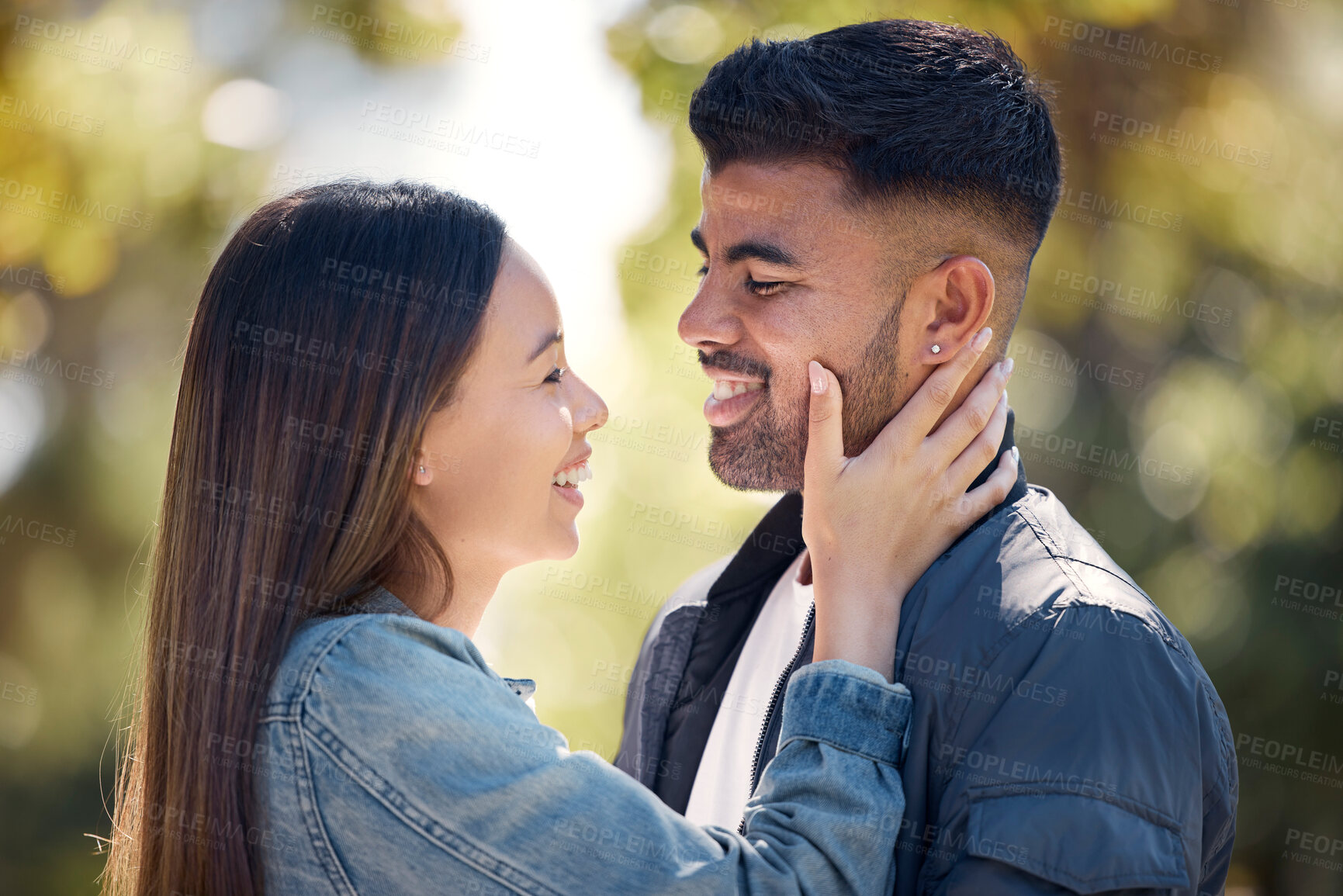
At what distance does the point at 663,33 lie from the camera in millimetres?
4676

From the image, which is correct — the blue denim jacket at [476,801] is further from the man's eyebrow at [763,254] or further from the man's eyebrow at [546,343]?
the man's eyebrow at [763,254]

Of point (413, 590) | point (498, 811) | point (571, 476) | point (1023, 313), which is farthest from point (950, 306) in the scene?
point (1023, 313)

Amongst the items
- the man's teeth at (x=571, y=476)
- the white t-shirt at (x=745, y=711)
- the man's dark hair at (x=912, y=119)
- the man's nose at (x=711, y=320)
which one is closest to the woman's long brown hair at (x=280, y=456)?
the man's teeth at (x=571, y=476)

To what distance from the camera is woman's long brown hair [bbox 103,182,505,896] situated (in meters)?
1.84

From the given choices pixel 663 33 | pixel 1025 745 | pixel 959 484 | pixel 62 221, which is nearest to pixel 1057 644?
pixel 1025 745

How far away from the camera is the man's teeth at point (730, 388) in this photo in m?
2.43

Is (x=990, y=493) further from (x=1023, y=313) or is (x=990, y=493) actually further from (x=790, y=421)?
(x=1023, y=313)

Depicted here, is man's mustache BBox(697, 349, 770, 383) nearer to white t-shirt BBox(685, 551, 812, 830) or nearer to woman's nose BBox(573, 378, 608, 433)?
woman's nose BBox(573, 378, 608, 433)

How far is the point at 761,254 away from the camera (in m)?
2.34

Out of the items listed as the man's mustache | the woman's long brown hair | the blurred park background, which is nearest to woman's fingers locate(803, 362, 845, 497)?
the man's mustache

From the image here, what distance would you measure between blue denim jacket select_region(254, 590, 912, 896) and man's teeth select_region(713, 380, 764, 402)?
891 mm

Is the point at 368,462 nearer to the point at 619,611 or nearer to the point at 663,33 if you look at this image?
the point at 663,33

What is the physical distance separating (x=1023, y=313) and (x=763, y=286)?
2.99 m

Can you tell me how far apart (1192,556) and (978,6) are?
8.94 feet
